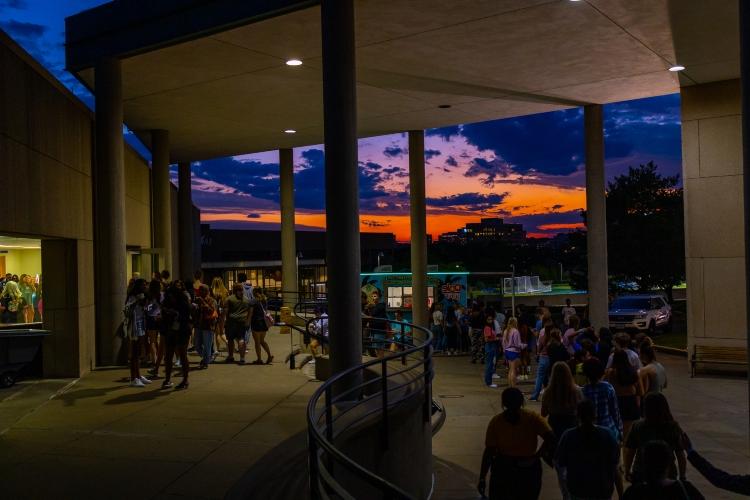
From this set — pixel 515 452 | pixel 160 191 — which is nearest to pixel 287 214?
pixel 160 191

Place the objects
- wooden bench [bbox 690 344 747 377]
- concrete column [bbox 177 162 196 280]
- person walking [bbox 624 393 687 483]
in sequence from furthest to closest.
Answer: concrete column [bbox 177 162 196 280] → wooden bench [bbox 690 344 747 377] → person walking [bbox 624 393 687 483]

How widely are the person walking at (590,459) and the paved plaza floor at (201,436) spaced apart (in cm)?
234

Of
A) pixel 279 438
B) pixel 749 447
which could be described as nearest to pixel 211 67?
pixel 279 438

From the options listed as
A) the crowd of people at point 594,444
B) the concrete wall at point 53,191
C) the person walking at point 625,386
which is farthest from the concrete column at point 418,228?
the person walking at point 625,386

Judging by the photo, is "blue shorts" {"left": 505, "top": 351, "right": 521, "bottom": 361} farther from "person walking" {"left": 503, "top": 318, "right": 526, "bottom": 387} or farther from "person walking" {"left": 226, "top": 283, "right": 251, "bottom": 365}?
"person walking" {"left": 226, "top": 283, "right": 251, "bottom": 365}

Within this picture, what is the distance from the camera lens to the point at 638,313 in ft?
91.7

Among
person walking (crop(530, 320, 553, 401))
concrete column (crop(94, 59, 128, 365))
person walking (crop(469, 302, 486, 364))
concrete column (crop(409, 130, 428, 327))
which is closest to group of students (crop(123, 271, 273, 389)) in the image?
concrete column (crop(94, 59, 128, 365))

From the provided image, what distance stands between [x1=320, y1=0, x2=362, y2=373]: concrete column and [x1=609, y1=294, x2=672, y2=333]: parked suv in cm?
1956

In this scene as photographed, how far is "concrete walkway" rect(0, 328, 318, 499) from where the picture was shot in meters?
6.32

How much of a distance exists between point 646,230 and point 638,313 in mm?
22641

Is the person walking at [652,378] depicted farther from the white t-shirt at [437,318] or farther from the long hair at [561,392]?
the white t-shirt at [437,318]

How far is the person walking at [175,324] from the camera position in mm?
10867

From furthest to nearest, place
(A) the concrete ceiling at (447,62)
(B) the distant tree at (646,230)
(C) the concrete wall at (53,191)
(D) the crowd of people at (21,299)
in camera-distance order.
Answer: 1. (B) the distant tree at (646,230)
2. (D) the crowd of people at (21,299)
3. (A) the concrete ceiling at (447,62)
4. (C) the concrete wall at (53,191)

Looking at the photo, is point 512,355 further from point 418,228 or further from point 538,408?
point 418,228
